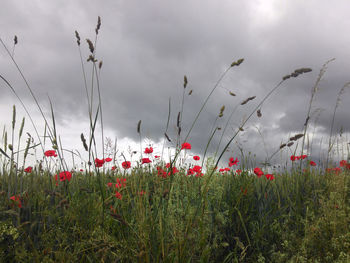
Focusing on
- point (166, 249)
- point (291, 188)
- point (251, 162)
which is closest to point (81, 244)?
point (166, 249)

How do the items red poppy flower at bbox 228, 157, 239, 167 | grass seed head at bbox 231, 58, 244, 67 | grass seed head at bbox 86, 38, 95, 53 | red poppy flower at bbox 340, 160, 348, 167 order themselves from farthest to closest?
red poppy flower at bbox 340, 160, 348, 167 → red poppy flower at bbox 228, 157, 239, 167 → grass seed head at bbox 86, 38, 95, 53 → grass seed head at bbox 231, 58, 244, 67

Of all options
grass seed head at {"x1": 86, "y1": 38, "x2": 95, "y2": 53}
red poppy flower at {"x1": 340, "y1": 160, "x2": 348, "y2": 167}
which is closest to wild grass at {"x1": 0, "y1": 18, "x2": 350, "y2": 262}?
grass seed head at {"x1": 86, "y1": 38, "x2": 95, "y2": 53}

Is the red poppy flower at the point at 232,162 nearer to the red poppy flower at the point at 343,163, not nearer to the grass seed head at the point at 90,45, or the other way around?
the red poppy flower at the point at 343,163

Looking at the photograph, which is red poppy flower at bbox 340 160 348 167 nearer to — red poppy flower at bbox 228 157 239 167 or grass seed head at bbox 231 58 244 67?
red poppy flower at bbox 228 157 239 167

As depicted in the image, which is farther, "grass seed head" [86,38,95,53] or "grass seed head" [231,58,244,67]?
"grass seed head" [86,38,95,53]

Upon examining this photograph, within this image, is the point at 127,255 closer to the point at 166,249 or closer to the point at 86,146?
the point at 166,249

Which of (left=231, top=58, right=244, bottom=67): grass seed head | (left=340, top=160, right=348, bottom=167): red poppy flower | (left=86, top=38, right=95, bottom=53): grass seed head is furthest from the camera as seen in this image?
(left=340, top=160, right=348, bottom=167): red poppy flower

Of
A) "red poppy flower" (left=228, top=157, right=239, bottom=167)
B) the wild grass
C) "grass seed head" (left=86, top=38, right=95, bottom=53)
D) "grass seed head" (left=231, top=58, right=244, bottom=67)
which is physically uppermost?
"grass seed head" (left=86, top=38, right=95, bottom=53)

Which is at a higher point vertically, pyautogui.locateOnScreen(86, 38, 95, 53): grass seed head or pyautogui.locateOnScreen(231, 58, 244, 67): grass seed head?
pyautogui.locateOnScreen(86, 38, 95, 53): grass seed head

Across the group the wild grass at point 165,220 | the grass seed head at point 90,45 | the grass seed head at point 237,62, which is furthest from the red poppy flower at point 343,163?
the grass seed head at point 90,45

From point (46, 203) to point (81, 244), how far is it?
768 mm

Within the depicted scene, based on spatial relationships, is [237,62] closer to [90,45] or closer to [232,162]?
[90,45]

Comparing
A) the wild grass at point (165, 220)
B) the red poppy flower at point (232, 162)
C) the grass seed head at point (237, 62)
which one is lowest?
the wild grass at point (165, 220)

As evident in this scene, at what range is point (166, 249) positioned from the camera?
2105mm
